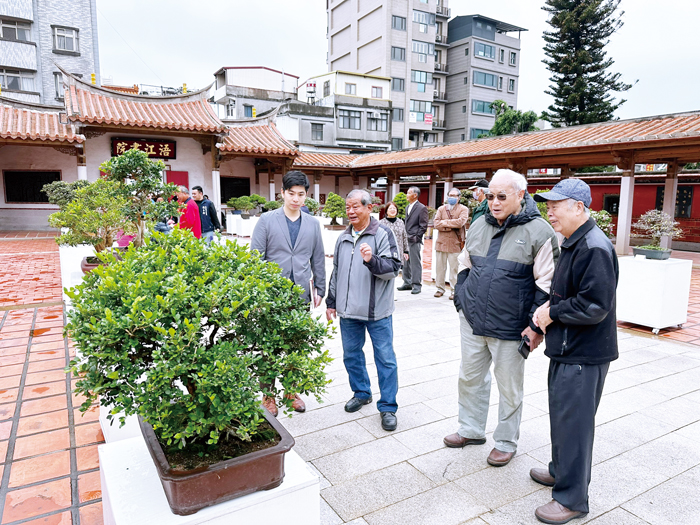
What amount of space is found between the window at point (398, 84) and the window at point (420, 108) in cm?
139

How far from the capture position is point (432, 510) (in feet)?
7.49

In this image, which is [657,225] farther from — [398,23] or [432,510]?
[398,23]

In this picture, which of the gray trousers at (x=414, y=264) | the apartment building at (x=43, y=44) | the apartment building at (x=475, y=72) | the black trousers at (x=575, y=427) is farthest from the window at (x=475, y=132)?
the black trousers at (x=575, y=427)

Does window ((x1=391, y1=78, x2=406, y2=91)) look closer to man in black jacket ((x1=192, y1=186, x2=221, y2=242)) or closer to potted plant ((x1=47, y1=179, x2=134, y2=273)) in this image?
man in black jacket ((x1=192, y1=186, x2=221, y2=242))

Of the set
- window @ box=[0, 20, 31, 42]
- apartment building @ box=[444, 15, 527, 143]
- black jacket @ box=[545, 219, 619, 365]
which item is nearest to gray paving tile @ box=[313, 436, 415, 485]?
black jacket @ box=[545, 219, 619, 365]

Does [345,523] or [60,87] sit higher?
[60,87]

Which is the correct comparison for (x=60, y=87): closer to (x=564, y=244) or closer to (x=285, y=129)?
(x=285, y=129)

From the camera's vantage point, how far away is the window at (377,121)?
96.3 ft

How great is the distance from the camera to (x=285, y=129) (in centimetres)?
2623

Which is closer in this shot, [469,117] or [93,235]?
[93,235]

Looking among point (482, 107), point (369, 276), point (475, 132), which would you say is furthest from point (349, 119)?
point (369, 276)

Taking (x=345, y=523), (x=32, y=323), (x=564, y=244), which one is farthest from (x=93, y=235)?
(x=564, y=244)

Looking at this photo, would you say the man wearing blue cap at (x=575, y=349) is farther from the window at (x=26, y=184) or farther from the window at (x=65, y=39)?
the window at (x=65, y=39)

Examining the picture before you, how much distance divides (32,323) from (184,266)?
4.73m
